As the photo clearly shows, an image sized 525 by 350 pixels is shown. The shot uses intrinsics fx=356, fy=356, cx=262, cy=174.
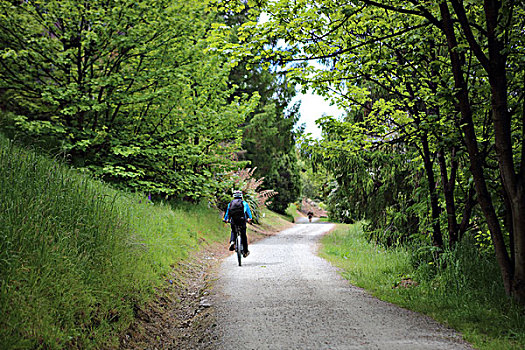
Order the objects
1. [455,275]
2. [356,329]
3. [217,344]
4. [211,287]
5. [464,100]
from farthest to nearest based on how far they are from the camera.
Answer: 1. [211,287]
2. [455,275]
3. [464,100]
4. [356,329]
5. [217,344]

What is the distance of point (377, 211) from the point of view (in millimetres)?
10477

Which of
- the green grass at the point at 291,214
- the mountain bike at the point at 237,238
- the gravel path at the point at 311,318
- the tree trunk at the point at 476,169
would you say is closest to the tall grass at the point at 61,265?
the gravel path at the point at 311,318

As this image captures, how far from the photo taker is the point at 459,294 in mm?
5578

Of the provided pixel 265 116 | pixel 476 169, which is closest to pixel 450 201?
pixel 476 169

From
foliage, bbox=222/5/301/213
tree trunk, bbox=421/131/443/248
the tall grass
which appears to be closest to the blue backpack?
the tall grass

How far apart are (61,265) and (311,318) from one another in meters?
3.15

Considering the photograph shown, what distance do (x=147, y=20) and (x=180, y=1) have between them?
118 cm

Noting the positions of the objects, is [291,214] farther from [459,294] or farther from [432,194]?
[459,294]

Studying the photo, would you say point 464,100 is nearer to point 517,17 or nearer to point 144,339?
point 517,17

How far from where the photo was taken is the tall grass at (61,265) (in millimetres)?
3180

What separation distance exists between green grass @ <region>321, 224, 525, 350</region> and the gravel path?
0.87ft

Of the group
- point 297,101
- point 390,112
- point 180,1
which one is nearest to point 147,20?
point 180,1

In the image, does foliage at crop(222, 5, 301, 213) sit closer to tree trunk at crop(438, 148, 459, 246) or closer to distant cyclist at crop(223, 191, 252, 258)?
distant cyclist at crop(223, 191, 252, 258)

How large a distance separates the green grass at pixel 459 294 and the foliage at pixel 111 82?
615 centimetres
